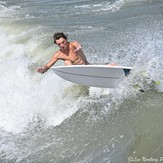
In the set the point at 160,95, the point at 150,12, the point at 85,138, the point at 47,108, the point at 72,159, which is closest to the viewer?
the point at 72,159

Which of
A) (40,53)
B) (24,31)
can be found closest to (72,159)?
(40,53)

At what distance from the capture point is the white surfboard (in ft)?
25.5

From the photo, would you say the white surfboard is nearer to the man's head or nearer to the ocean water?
the ocean water

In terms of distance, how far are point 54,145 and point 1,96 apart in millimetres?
3039

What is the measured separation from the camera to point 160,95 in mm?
7809

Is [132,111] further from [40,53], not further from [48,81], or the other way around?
[40,53]

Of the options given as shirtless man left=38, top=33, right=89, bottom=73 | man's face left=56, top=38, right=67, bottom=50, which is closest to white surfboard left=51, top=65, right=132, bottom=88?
shirtless man left=38, top=33, right=89, bottom=73

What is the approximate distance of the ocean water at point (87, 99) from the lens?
6.75 metres

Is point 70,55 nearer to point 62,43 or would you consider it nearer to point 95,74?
point 62,43

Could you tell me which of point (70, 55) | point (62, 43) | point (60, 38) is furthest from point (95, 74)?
point (60, 38)

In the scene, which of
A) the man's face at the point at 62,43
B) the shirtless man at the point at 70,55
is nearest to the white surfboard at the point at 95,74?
the shirtless man at the point at 70,55

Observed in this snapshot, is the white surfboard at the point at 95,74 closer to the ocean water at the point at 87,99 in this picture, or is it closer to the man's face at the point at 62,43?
the ocean water at the point at 87,99

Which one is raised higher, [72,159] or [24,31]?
[24,31]

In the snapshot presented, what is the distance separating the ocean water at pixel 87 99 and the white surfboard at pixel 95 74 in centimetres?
27
